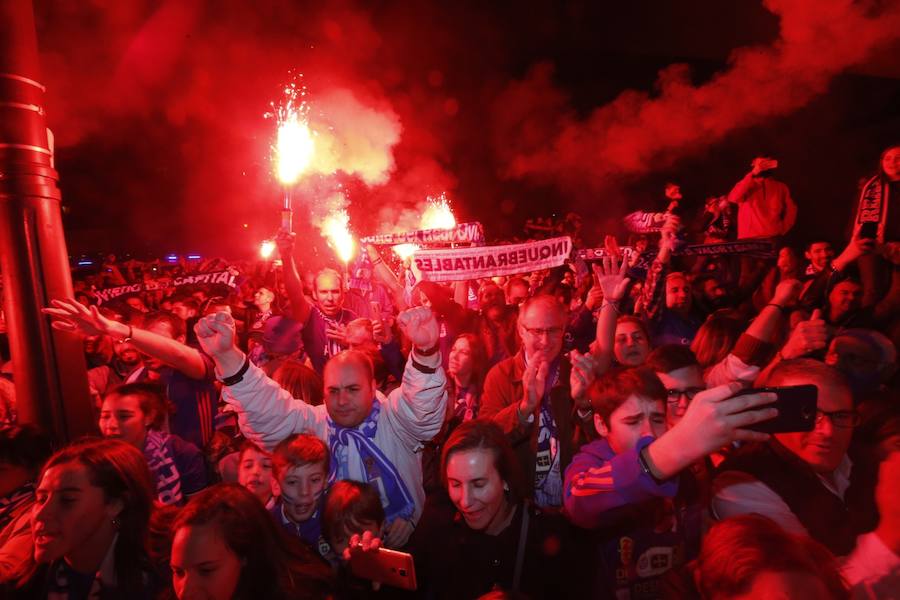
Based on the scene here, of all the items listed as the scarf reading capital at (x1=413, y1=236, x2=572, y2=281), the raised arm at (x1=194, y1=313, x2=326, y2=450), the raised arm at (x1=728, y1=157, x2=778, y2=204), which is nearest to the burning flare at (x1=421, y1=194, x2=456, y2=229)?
the raised arm at (x1=728, y1=157, x2=778, y2=204)

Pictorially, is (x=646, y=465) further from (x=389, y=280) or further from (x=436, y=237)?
(x=436, y=237)

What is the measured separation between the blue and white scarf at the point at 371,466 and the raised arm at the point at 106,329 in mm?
1284

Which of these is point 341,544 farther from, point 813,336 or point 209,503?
point 813,336

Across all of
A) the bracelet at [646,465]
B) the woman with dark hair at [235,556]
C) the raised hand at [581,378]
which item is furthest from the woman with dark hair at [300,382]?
the bracelet at [646,465]

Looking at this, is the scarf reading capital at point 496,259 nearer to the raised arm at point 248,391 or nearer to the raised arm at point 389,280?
the raised arm at point 389,280

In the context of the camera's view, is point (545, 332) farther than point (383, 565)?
Yes

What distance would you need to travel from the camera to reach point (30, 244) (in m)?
3.44

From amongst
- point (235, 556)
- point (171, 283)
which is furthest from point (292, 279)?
point (171, 283)

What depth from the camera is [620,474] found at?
177 centimetres

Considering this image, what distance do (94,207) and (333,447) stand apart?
86.5ft

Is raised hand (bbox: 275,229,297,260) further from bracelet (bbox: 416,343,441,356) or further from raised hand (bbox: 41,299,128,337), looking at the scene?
bracelet (bbox: 416,343,441,356)

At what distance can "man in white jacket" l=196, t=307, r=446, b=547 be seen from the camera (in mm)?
2797

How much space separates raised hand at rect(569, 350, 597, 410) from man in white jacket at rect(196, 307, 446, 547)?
76cm

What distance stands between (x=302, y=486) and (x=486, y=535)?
1072 mm
